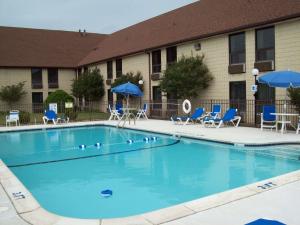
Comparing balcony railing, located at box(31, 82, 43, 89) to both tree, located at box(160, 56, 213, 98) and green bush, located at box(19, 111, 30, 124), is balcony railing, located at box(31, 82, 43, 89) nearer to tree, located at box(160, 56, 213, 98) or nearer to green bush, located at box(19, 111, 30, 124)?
green bush, located at box(19, 111, 30, 124)

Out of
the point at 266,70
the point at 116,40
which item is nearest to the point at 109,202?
the point at 266,70

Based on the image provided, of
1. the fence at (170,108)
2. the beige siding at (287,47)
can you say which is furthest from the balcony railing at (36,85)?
the beige siding at (287,47)

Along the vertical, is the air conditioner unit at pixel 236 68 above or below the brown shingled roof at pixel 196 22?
below

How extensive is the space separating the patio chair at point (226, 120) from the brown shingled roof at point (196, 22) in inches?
169

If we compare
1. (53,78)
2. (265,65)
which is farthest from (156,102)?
(53,78)

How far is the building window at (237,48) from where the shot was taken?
60.4 ft

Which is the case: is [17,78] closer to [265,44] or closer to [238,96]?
[238,96]

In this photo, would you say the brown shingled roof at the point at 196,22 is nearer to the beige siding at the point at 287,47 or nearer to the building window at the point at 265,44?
the beige siding at the point at 287,47

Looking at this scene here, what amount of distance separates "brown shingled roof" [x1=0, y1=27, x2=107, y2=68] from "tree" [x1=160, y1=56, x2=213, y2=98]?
17.4 metres

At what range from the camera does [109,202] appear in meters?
6.66

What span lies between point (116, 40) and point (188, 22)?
1138 cm

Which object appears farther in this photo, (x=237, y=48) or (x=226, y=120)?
(x=237, y=48)

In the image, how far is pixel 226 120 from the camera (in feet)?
53.9

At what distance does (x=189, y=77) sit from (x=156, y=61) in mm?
6157
